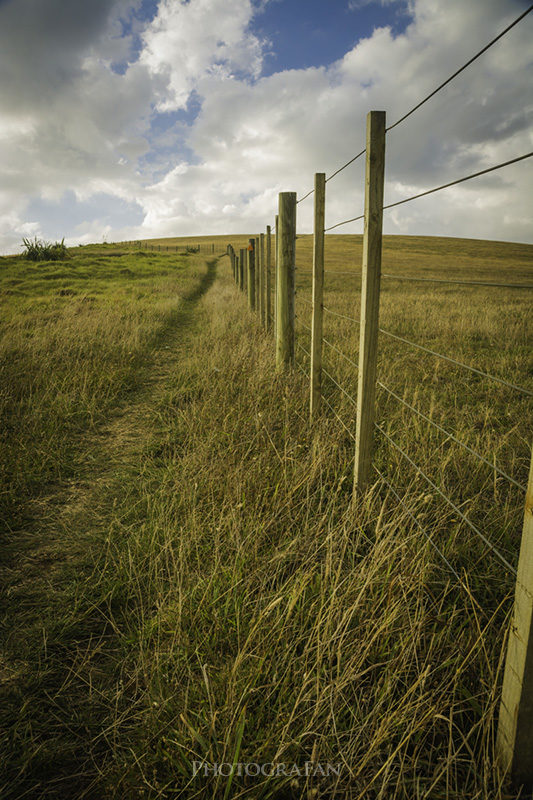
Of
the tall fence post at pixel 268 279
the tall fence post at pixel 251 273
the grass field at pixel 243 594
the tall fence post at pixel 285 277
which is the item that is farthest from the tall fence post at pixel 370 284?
the tall fence post at pixel 251 273

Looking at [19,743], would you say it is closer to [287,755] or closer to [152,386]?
[287,755]

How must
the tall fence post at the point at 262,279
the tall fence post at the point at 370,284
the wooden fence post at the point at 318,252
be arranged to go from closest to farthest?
the tall fence post at the point at 370,284, the wooden fence post at the point at 318,252, the tall fence post at the point at 262,279

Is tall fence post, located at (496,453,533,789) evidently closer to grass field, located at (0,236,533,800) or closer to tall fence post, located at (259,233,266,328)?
grass field, located at (0,236,533,800)

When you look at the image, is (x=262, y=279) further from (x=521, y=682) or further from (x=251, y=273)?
(x=521, y=682)

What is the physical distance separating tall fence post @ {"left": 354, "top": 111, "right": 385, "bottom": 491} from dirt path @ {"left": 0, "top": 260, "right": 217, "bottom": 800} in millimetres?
1557

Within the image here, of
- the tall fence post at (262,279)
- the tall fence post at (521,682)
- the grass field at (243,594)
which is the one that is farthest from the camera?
the tall fence post at (262,279)

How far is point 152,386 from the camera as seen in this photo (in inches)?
227

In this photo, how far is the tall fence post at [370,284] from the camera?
2100 millimetres

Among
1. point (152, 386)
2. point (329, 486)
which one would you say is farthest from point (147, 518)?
point (152, 386)

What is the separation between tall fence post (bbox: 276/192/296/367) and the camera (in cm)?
486

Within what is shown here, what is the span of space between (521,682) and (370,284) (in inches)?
69.2

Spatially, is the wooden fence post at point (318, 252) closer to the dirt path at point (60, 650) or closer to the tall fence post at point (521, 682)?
the dirt path at point (60, 650)

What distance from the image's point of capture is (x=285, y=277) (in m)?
5.00

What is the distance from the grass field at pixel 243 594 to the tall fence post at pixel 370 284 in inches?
9.9
